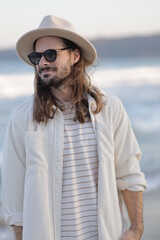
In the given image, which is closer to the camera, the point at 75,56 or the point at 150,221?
the point at 75,56

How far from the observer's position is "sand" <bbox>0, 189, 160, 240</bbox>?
4730mm

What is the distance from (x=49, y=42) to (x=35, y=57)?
8 cm

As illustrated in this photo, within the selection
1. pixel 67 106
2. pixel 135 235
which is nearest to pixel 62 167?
pixel 67 106

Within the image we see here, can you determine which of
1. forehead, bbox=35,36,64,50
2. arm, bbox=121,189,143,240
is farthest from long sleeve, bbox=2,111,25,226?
arm, bbox=121,189,143,240

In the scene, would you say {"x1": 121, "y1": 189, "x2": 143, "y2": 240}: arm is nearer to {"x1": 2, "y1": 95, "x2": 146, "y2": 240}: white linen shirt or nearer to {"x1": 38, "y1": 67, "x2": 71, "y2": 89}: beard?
{"x1": 2, "y1": 95, "x2": 146, "y2": 240}: white linen shirt

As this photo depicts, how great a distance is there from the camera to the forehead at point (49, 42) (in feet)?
7.36

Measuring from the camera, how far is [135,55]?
11.5 metres

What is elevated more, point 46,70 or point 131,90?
point 131,90

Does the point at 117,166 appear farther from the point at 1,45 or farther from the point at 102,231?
the point at 1,45

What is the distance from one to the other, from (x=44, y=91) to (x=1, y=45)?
9.08 m

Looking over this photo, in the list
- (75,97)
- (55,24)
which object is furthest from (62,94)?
(55,24)

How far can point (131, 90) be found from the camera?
Result: 32.1ft

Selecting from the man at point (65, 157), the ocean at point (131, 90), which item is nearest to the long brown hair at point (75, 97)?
the man at point (65, 157)

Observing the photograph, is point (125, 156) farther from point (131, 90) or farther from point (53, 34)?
point (131, 90)
